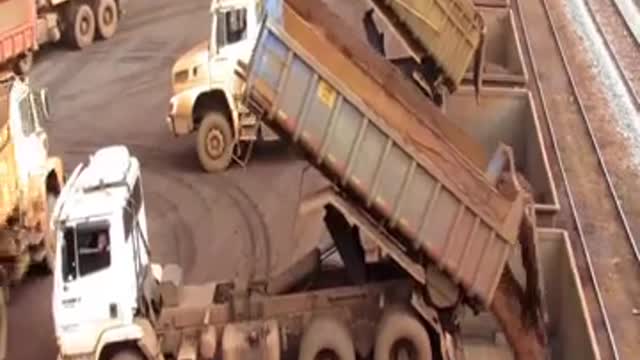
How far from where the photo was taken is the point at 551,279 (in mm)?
13125

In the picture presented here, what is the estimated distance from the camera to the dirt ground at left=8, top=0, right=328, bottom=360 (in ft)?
50.0

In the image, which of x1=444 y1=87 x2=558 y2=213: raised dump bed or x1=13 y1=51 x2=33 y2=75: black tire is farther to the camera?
x1=444 y1=87 x2=558 y2=213: raised dump bed

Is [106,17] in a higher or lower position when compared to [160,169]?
higher

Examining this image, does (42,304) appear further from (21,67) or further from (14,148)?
(21,67)

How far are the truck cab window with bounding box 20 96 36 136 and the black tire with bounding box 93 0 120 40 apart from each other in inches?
400

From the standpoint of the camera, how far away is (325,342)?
→ 1155 cm

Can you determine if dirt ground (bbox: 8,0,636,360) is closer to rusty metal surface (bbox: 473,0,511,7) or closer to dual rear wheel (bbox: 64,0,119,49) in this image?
dual rear wheel (bbox: 64,0,119,49)

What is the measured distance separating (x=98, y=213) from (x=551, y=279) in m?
5.06

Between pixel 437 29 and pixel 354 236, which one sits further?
pixel 437 29

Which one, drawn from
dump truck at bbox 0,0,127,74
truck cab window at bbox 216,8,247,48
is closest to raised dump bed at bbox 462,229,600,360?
truck cab window at bbox 216,8,247,48

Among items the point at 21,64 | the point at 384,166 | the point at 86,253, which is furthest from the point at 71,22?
the point at 384,166

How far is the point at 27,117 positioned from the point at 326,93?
204 inches

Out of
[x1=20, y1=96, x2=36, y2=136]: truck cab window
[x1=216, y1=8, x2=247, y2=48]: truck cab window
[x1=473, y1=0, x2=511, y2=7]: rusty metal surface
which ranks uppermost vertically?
[x1=473, y1=0, x2=511, y2=7]: rusty metal surface

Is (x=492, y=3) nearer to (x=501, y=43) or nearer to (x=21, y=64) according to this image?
(x=501, y=43)
